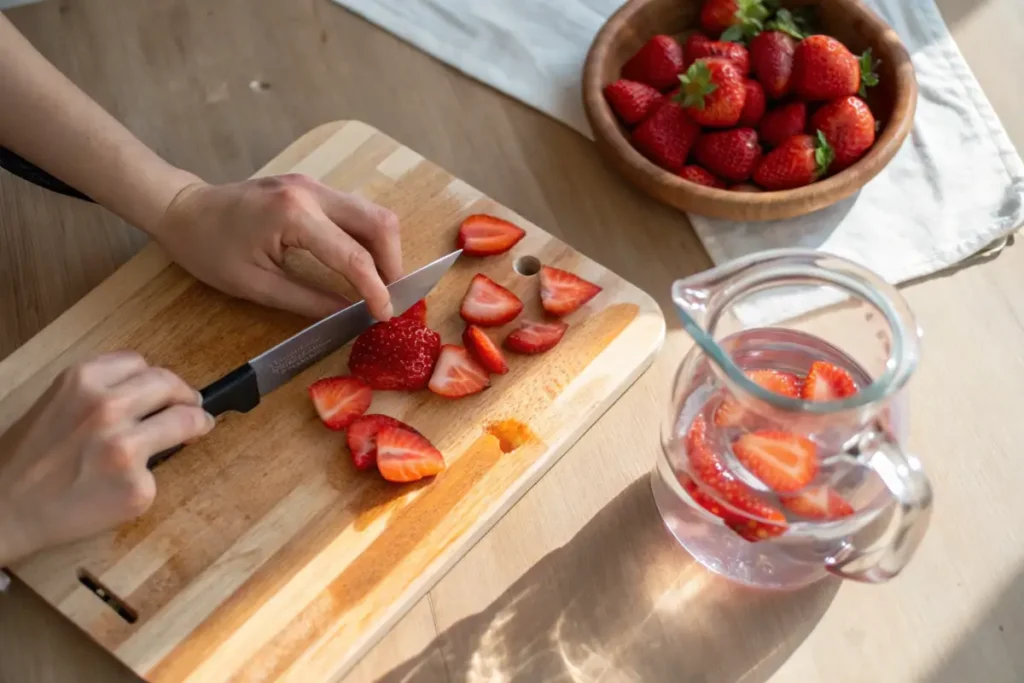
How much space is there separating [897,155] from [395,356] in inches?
25.8

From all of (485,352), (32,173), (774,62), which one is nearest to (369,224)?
(485,352)

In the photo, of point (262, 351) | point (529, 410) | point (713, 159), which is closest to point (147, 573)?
point (262, 351)

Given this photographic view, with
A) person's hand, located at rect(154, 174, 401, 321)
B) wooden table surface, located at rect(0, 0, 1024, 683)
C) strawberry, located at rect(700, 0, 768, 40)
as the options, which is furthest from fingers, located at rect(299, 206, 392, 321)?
strawberry, located at rect(700, 0, 768, 40)

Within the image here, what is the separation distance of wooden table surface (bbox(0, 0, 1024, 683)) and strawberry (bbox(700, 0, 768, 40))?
0.73 feet

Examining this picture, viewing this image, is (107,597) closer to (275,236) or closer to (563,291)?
(275,236)

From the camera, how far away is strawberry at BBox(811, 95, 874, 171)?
3.36ft

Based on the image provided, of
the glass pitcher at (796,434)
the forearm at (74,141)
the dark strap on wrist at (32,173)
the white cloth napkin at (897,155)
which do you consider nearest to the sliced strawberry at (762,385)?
the glass pitcher at (796,434)

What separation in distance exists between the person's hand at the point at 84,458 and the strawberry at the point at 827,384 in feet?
1.70

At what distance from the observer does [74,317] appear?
96 cm

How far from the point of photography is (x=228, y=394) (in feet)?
2.81

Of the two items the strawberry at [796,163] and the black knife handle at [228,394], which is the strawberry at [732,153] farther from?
the black knife handle at [228,394]

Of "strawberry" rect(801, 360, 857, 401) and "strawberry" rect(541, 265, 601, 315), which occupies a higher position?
"strawberry" rect(801, 360, 857, 401)

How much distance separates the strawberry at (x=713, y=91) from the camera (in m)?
1.05

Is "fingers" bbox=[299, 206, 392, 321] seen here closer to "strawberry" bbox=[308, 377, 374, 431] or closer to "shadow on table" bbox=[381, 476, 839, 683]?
"strawberry" bbox=[308, 377, 374, 431]
